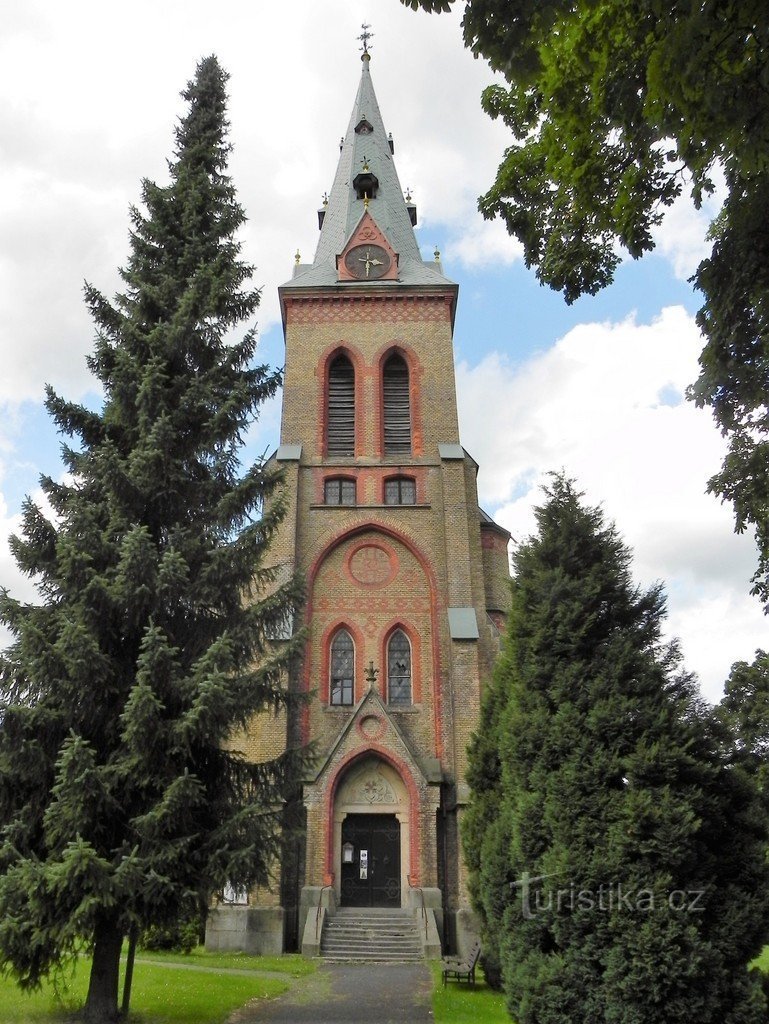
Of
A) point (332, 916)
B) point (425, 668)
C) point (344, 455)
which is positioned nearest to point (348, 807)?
point (332, 916)

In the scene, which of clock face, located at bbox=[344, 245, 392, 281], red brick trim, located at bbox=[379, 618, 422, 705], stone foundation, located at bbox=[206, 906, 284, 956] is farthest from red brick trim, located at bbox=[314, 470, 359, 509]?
stone foundation, located at bbox=[206, 906, 284, 956]

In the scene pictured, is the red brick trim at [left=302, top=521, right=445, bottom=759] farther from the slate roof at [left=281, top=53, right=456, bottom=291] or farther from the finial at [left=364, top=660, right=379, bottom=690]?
the slate roof at [left=281, top=53, right=456, bottom=291]

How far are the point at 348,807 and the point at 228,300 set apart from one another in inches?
515

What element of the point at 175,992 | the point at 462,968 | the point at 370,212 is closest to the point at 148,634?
the point at 175,992

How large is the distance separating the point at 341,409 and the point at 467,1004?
16997mm

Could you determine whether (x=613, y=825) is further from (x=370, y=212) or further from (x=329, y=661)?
(x=370, y=212)

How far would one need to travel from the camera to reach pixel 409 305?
1072 inches

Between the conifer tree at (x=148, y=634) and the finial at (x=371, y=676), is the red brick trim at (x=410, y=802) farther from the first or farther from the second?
the conifer tree at (x=148, y=634)

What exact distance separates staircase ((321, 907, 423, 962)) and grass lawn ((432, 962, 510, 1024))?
7.61 feet

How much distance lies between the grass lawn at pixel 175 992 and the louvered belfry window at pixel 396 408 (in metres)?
13.9

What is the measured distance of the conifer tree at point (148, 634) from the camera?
973 cm

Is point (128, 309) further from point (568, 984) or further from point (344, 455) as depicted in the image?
point (344, 455)

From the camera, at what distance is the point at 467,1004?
13.3m

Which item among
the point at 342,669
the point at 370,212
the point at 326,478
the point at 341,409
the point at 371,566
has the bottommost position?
the point at 342,669
